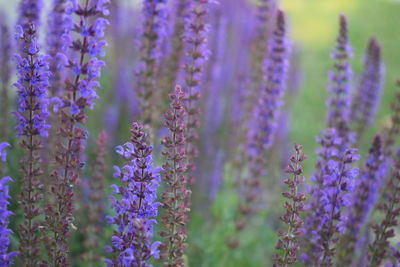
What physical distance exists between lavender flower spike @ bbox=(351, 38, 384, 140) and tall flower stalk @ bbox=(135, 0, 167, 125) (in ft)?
8.53

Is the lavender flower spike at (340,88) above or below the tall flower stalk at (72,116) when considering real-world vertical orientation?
above

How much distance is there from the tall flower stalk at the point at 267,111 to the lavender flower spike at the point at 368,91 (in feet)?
3.39

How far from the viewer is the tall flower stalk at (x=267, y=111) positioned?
550cm

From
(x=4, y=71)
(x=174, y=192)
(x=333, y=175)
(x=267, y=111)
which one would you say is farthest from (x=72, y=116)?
(x=267, y=111)

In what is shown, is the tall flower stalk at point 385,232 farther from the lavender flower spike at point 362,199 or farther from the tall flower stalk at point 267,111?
the tall flower stalk at point 267,111

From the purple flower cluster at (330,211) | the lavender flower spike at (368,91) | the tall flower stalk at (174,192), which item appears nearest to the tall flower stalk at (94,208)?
the tall flower stalk at (174,192)

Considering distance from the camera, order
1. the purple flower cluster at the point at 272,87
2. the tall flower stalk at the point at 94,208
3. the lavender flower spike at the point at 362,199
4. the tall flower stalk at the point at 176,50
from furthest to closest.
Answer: the tall flower stalk at the point at 176,50, the purple flower cluster at the point at 272,87, the tall flower stalk at the point at 94,208, the lavender flower spike at the point at 362,199

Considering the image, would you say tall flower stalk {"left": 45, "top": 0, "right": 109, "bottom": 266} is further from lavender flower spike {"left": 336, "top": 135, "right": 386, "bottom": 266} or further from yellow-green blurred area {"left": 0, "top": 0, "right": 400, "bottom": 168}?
yellow-green blurred area {"left": 0, "top": 0, "right": 400, "bottom": 168}

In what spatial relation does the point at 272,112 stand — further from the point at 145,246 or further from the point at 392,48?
the point at 392,48

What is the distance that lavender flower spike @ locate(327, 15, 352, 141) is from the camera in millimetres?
5055

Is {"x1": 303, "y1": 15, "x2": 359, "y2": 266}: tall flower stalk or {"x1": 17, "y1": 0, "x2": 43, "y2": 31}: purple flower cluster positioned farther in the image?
{"x1": 17, "y1": 0, "x2": 43, "y2": 31}: purple flower cluster

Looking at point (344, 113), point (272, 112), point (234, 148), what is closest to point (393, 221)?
point (344, 113)

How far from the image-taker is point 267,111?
5758mm

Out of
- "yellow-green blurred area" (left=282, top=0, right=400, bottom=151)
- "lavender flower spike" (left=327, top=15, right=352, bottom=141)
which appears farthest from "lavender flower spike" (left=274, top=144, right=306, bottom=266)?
"yellow-green blurred area" (left=282, top=0, right=400, bottom=151)
